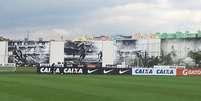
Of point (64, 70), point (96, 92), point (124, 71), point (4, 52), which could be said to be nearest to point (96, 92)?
point (96, 92)

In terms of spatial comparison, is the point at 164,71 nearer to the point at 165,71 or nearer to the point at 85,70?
the point at 165,71

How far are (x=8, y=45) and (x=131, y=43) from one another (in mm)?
48166

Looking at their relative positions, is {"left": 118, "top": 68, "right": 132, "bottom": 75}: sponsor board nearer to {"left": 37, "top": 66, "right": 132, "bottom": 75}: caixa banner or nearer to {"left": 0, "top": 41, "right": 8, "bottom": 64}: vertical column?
{"left": 37, "top": 66, "right": 132, "bottom": 75}: caixa banner

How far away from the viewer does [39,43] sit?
19300cm

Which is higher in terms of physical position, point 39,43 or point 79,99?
point 39,43

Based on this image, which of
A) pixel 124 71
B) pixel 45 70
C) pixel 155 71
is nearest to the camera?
pixel 155 71

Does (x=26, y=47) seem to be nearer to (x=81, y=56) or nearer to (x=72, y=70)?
(x=81, y=56)

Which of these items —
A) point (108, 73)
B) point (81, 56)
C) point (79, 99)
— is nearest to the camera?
point (79, 99)

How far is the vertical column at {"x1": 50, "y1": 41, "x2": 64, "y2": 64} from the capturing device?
626 ft

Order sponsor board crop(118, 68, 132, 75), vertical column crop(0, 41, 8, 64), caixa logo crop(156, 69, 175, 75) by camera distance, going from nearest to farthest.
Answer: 1. caixa logo crop(156, 69, 175, 75)
2. sponsor board crop(118, 68, 132, 75)
3. vertical column crop(0, 41, 8, 64)

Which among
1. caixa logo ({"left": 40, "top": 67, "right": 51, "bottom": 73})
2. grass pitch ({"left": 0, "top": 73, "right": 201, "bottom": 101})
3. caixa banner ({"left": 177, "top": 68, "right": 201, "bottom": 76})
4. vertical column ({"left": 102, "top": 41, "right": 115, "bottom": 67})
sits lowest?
grass pitch ({"left": 0, "top": 73, "right": 201, "bottom": 101})

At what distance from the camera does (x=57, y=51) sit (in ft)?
631

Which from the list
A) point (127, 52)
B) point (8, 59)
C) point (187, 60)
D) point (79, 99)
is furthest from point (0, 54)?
point (79, 99)

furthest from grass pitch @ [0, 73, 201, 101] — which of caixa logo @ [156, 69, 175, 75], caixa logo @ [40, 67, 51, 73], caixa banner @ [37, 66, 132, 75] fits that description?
A: caixa logo @ [40, 67, 51, 73]
